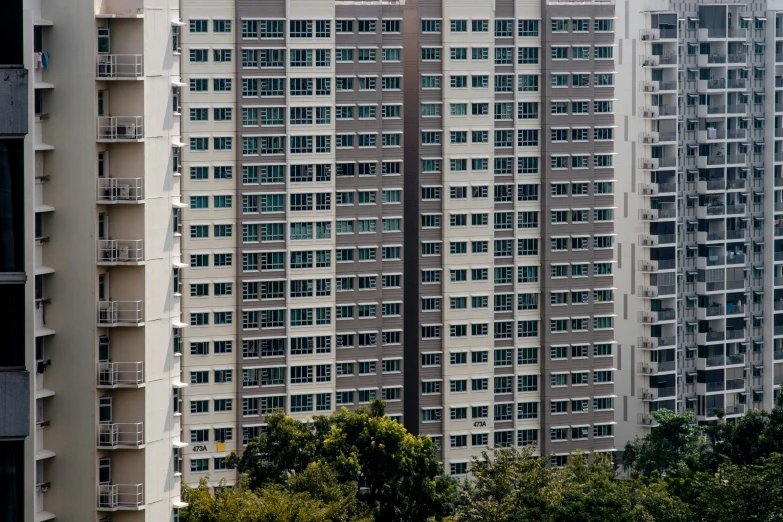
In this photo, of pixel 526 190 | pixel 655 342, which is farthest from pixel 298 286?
pixel 655 342

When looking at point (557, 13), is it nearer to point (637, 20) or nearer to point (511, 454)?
point (637, 20)

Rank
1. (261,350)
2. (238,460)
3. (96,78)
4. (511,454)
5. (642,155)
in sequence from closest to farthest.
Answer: (96,78), (511,454), (238,460), (261,350), (642,155)

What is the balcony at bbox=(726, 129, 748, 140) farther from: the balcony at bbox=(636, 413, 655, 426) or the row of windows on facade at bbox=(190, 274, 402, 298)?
the row of windows on facade at bbox=(190, 274, 402, 298)

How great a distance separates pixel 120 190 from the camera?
57.0 meters

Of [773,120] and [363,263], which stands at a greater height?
[773,120]

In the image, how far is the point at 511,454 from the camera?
272 ft

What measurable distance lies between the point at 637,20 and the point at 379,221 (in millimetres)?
28655

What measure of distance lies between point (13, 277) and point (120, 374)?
27503 millimetres

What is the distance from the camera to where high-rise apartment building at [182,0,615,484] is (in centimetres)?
10656

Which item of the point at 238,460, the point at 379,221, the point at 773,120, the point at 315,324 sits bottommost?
the point at 238,460

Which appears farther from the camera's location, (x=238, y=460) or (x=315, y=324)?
(x=315, y=324)

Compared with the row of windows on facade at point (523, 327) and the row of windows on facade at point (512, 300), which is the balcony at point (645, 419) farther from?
the row of windows on facade at point (512, 300)

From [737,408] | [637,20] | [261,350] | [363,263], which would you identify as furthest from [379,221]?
[737,408]

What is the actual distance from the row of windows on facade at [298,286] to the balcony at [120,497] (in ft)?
163
